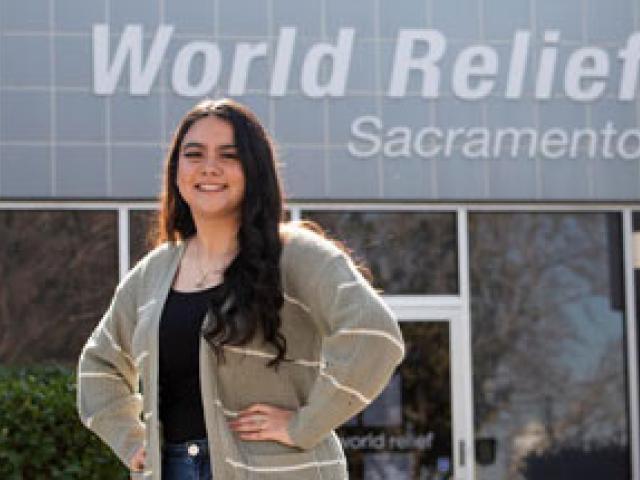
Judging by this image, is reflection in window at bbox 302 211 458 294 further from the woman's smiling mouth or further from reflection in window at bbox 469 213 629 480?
the woman's smiling mouth

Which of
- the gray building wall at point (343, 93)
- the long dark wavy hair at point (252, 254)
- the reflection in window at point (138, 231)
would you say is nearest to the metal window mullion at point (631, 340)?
the gray building wall at point (343, 93)

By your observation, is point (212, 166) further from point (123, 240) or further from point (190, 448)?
point (123, 240)

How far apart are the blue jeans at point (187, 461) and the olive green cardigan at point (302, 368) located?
0.03m

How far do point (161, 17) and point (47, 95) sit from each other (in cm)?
87

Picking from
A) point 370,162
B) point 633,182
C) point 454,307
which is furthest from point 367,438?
point 633,182

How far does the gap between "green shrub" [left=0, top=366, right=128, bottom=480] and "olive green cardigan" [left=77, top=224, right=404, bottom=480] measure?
135 inches

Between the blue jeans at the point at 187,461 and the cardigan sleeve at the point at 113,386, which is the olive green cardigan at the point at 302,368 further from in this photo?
the cardigan sleeve at the point at 113,386

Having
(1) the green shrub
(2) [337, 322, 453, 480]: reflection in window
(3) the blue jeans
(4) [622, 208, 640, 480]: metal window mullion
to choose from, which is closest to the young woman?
(3) the blue jeans

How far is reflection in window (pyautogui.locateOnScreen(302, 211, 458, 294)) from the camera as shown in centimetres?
962

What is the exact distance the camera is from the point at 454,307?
965 cm

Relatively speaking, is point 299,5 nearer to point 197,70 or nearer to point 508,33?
point 197,70

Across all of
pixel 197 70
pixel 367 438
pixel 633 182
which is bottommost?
pixel 367 438

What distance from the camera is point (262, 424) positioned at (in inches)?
137

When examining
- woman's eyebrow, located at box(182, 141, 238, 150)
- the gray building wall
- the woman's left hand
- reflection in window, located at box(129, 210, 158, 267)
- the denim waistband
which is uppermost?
the gray building wall
